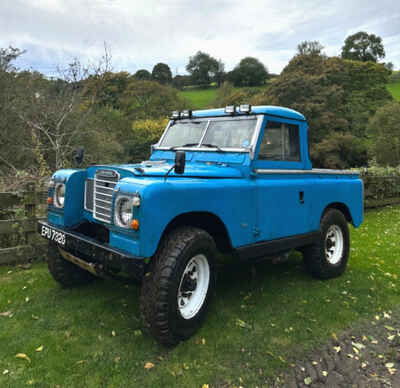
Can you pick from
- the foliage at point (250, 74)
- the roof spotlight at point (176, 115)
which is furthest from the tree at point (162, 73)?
the roof spotlight at point (176, 115)

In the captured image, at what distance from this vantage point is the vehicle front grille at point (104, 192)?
11.0 ft

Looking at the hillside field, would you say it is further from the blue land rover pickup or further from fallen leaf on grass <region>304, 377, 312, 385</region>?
fallen leaf on grass <region>304, 377, 312, 385</region>

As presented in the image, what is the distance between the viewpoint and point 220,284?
192 inches

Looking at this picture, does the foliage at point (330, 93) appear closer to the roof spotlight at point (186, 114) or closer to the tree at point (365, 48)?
the tree at point (365, 48)

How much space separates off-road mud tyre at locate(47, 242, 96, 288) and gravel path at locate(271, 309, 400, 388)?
284 centimetres

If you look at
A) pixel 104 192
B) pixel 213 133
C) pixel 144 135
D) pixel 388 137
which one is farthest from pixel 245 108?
pixel 144 135

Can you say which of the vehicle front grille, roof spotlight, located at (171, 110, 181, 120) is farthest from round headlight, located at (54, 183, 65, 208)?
roof spotlight, located at (171, 110, 181, 120)

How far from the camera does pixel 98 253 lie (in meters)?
3.10

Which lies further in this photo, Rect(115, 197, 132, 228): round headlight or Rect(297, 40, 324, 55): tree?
Rect(297, 40, 324, 55): tree

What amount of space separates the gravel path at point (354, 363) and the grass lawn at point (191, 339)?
0.44 ft

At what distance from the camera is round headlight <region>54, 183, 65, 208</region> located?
12.7 ft

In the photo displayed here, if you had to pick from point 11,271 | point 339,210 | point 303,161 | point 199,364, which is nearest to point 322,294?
point 339,210

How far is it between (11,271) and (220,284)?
3.23 m

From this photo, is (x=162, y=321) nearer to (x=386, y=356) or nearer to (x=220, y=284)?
(x=220, y=284)
